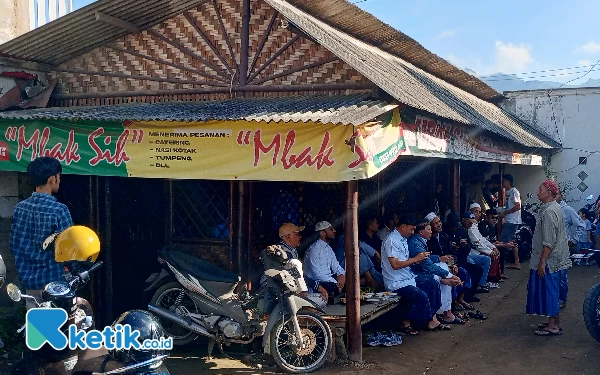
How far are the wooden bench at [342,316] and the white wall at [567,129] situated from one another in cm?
1230

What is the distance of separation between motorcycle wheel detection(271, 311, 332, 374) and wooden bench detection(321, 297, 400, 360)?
0.22 meters

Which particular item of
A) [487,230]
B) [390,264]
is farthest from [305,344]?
[487,230]

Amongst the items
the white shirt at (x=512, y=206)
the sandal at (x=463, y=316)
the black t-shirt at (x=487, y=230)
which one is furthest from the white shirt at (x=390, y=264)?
the white shirt at (x=512, y=206)

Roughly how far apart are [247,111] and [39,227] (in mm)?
2381

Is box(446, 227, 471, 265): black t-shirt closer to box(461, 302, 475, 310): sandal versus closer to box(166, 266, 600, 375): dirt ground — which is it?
box(461, 302, 475, 310): sandal

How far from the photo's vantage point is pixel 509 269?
39.2ft

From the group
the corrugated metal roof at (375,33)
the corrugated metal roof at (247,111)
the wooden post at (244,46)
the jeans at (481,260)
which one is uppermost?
the corrugated metal roof at (375,33)

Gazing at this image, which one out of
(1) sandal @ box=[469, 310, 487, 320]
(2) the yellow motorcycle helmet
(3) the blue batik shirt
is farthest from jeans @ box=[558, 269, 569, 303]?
(3) the blue batik shirt

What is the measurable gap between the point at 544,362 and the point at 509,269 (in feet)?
19.7

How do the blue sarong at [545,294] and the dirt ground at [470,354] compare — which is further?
the blue sarong at [545,294]

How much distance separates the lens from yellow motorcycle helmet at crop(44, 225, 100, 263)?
3801mm

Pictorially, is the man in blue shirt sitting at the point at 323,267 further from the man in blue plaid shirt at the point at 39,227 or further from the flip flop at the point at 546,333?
the man in blue plaid shirt at the point at 39,227

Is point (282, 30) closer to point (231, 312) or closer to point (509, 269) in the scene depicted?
point (231, 312)

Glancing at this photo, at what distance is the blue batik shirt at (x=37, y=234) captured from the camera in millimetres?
4379
